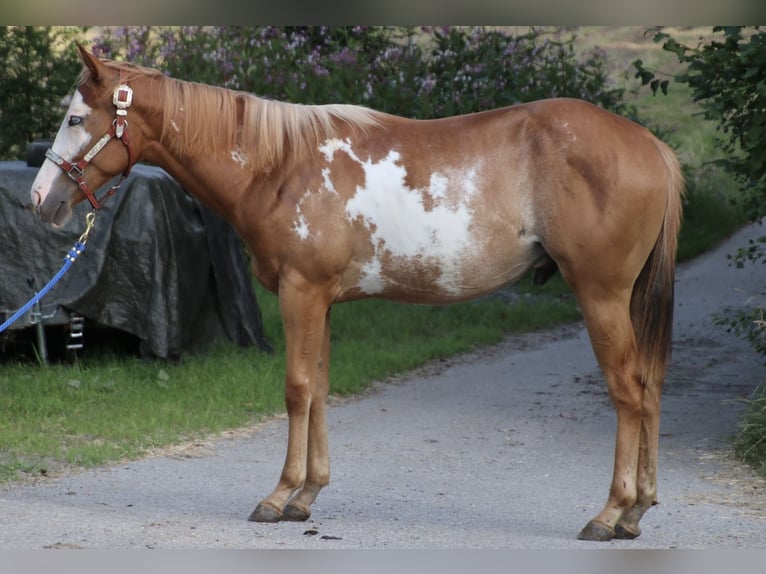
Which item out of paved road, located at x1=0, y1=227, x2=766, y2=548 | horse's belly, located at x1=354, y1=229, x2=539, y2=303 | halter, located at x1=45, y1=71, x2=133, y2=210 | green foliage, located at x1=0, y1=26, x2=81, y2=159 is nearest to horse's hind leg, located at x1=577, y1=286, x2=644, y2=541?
paved road, located at x1=0, y1=227, x2=766, y2=548

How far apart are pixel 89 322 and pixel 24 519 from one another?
3395 mm

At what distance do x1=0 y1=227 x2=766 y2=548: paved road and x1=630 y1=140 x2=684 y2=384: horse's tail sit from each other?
82 cm

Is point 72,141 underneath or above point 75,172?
above

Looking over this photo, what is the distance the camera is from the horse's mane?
5.35 meters

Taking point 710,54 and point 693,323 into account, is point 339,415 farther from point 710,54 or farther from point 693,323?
point 693,323

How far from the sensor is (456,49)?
13.8m

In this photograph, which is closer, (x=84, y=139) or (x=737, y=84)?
(x=84, y=139)

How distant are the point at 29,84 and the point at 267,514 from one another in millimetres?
8370

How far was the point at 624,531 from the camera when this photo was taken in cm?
510

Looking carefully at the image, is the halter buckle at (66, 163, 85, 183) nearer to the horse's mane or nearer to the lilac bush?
the horse's mane

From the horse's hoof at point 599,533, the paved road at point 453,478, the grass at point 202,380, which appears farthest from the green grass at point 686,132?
the horse's hoof at point 599,533

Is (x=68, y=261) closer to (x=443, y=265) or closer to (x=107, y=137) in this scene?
(x=107, y=137)

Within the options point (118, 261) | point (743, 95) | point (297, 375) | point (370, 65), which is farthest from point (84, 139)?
point (370, 65)

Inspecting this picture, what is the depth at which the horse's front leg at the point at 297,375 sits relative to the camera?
5.23m
